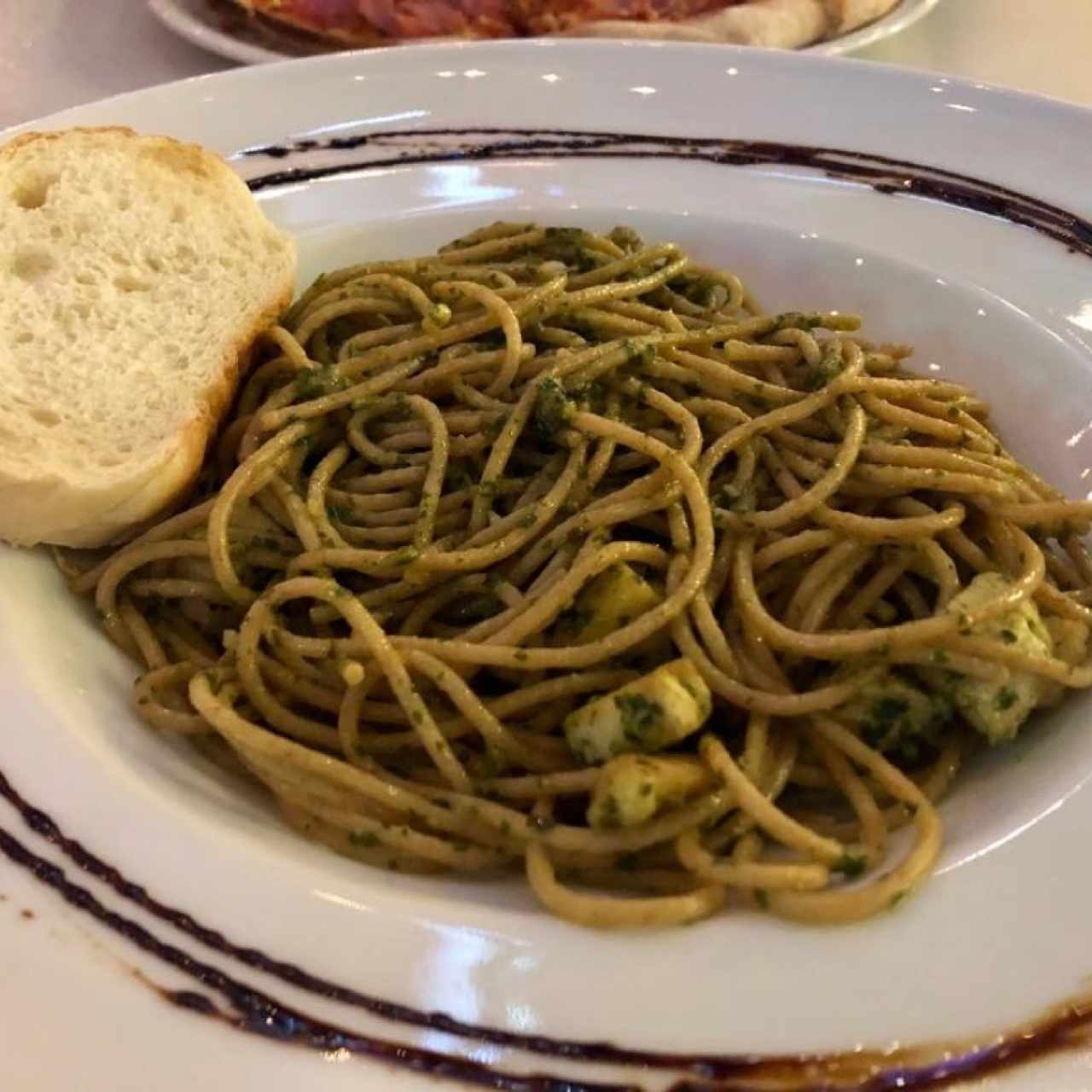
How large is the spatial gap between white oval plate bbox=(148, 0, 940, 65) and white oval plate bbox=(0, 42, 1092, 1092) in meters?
0.46

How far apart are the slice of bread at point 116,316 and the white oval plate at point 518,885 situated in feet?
0.68

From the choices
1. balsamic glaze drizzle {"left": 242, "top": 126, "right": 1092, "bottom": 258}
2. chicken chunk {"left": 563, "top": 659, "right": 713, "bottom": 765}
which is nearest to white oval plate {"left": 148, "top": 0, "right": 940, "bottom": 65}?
balsamic glaze drizzle {"left": 242, "top": 126, "right": 1092, "bottom": 258}

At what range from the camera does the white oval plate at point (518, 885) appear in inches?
57.4

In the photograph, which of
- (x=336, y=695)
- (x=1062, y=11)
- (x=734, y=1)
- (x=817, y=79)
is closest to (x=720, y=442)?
(x=336, y=695)

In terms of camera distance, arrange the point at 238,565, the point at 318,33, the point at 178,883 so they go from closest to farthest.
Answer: the point at 178,883 → the point at 238,565 → the point at 318,33

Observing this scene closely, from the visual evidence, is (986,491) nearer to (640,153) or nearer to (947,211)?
(947,211)

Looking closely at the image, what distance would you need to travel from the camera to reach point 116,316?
8.18ft

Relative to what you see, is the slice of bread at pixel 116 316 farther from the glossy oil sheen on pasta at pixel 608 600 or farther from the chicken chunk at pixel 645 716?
the chicken chunk at pixel 645 716

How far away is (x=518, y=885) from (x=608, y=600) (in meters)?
0.50

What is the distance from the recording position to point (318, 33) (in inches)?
148

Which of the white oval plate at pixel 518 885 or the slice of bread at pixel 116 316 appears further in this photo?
the slice of bread at pixel 116 316

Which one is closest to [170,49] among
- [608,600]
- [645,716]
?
[608,600]

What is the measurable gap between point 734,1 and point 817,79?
35.3 inches

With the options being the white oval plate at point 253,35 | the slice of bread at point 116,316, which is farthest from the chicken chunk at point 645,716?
the white oval plate at point 253,35
